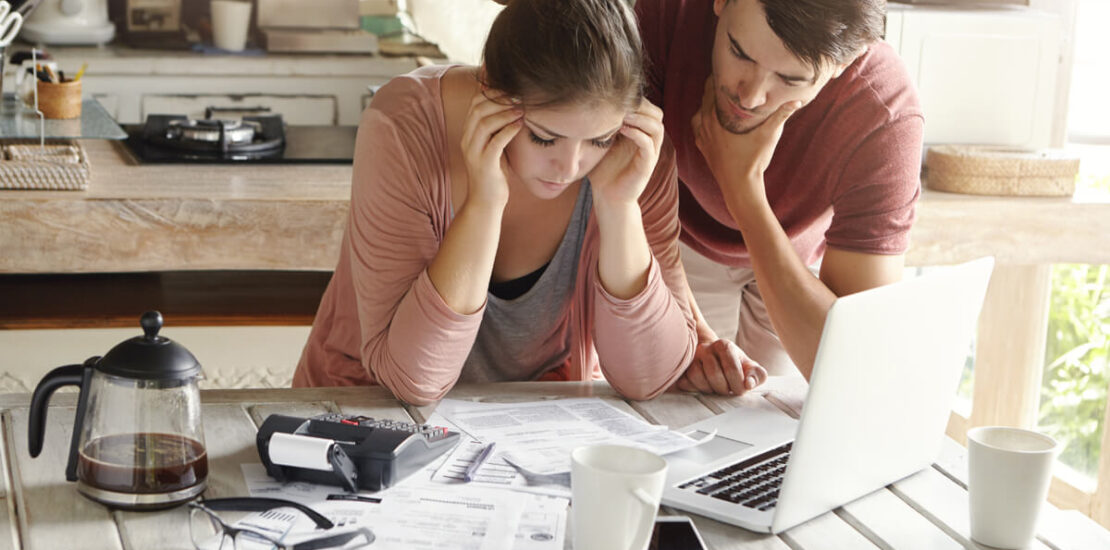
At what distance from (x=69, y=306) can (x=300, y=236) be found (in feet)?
2.06

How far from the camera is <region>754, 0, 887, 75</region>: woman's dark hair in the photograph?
1.36 meters

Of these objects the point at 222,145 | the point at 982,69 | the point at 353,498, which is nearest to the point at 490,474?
the point at 353,498

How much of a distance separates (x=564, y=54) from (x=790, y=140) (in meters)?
0.56

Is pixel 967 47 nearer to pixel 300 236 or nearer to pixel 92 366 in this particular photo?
pixel 300 236

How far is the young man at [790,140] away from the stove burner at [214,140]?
125cm

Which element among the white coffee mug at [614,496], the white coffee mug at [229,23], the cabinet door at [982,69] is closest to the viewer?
the white coffee mug at [614,496]

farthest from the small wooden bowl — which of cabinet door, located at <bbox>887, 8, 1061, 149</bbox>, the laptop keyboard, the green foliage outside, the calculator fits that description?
the green foliage outside

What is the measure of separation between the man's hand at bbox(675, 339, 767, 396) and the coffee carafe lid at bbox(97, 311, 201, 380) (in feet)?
2.12

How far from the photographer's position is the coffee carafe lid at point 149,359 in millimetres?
1002

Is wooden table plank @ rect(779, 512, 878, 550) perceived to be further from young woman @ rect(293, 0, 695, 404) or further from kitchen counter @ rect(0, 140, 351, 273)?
kitchen counter @ rect(0, 140, 351, 273)

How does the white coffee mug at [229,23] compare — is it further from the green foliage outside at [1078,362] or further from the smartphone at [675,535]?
the smartphone at [675,535]

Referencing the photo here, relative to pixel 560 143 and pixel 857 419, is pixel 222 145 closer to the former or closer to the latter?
pixel 560 143

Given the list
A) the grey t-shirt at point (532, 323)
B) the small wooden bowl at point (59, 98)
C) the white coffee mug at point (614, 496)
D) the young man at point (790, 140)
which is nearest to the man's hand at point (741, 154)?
the young man at point (790, 140)

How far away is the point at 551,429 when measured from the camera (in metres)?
1.28
